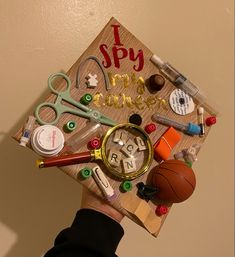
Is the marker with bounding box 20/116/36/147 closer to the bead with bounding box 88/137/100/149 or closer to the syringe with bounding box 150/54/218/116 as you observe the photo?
the bead with bounding box 88/137/100/149

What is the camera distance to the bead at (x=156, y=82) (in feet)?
2.15

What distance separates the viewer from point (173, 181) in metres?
0.60

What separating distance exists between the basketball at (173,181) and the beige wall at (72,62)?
265mm

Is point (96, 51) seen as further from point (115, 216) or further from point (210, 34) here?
point (210, 34)

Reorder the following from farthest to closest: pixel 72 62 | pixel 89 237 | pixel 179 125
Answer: pixel 72 62
pixel 179 125
pixel 89 237

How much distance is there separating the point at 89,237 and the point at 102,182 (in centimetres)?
8

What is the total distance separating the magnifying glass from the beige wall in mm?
225

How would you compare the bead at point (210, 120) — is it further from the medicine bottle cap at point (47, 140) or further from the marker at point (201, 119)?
the medicine bottle cap at point (47, 140)

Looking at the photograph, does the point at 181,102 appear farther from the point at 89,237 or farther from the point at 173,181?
the point at 89,237

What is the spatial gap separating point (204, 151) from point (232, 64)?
8.7 inches

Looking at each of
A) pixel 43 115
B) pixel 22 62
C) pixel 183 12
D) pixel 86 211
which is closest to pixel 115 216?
pixel 86 211

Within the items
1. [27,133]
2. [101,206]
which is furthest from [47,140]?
[101,206]

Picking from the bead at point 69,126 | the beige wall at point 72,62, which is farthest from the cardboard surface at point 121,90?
the beige wall at point 72,62

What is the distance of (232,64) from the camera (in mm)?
978
